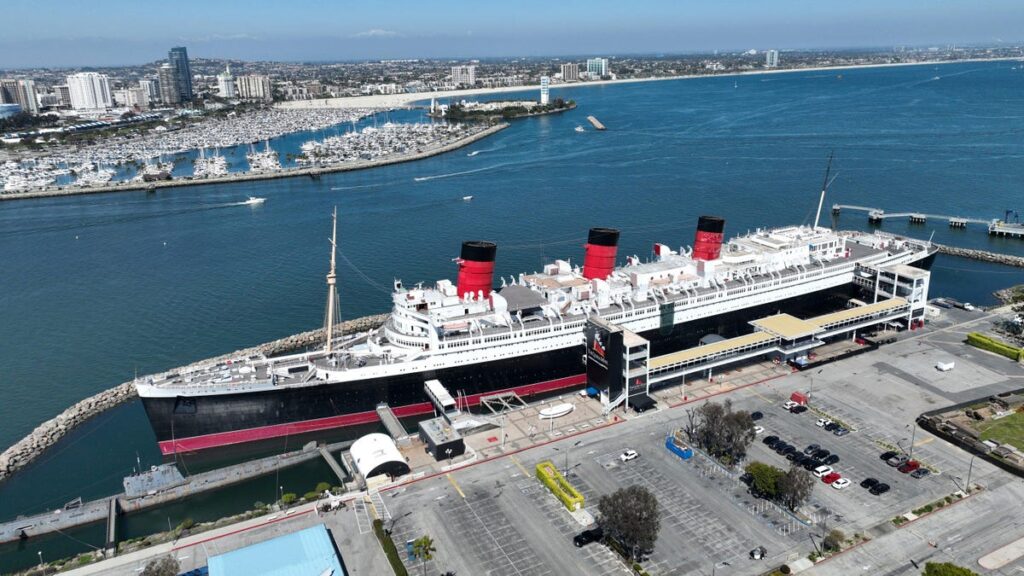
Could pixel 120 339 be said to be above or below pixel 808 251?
below

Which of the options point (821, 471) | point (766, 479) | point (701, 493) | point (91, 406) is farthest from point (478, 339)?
point (91, 406)

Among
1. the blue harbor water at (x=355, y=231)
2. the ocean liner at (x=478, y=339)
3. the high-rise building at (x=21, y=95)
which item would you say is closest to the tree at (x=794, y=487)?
the ocean liner at (x=478, y=339)

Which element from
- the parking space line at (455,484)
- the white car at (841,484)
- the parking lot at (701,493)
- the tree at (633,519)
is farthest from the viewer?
the parking space line at (455,484)

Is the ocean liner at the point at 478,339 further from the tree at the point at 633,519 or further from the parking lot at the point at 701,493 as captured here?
the tree at the point at 633,519

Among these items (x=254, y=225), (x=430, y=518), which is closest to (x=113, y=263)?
(x=254, y=225)

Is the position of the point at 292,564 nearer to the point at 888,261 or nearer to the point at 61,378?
the point at 61,378
